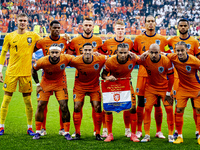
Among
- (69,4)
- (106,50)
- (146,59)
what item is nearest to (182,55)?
(146,59)

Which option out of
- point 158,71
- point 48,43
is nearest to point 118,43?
point 158,71

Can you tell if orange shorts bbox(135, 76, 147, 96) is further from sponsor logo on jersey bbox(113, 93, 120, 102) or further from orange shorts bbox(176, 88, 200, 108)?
orange shorts bbox(176, 88, 200, 108)

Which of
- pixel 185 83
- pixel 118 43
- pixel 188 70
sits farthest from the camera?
pixel 118 43

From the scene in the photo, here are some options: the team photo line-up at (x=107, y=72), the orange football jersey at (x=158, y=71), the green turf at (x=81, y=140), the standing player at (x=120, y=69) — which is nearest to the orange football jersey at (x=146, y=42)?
the team photo line-up at (x=107, y=72)

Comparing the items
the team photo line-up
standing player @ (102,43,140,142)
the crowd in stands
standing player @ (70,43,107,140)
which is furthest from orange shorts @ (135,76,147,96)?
the crowd in stands

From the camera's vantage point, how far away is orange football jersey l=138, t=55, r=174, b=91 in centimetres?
519

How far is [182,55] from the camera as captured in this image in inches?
196

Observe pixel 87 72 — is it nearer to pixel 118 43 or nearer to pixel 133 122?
pixel 118 43

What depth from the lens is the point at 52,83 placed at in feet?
18.0

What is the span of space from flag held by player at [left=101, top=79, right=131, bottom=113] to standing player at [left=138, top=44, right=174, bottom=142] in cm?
40

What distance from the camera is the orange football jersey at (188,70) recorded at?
16.6 ft

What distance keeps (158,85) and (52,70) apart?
2115 millimetres

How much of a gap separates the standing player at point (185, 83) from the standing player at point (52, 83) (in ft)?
6.88

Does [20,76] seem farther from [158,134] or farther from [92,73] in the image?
[158,134]
